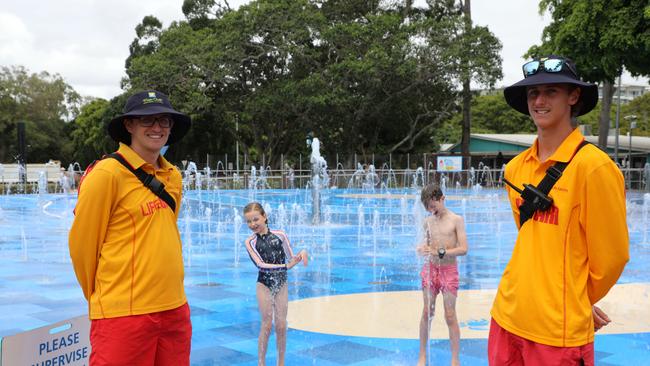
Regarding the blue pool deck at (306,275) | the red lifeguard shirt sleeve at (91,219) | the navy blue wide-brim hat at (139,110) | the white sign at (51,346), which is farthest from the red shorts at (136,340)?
the blue pool deck at (306,275)

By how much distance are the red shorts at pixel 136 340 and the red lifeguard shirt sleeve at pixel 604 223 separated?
6.38 feet

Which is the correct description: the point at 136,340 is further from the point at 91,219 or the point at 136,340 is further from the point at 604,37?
the point at 604,37

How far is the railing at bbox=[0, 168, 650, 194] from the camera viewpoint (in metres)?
37.8

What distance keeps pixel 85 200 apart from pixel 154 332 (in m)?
0.70

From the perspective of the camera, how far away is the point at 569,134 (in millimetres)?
2795

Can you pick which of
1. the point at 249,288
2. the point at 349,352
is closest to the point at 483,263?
the point at 249,288

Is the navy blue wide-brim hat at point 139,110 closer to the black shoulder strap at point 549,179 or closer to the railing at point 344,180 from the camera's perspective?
the black shoulder strap at point 549,179

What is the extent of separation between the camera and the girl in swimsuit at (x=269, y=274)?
486 cm

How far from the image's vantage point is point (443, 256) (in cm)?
501

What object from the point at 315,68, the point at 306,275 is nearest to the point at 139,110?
the point at 306,275

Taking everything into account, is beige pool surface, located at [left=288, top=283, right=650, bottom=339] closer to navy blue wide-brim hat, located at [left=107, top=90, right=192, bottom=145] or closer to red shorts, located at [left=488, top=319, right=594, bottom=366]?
red shorts, located at [left=488, top=319, right=594, bottom=366]

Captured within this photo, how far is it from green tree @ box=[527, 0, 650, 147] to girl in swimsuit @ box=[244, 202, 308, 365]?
2148 cm

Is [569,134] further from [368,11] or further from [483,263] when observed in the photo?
[368,11]

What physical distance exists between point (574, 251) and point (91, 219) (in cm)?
212
